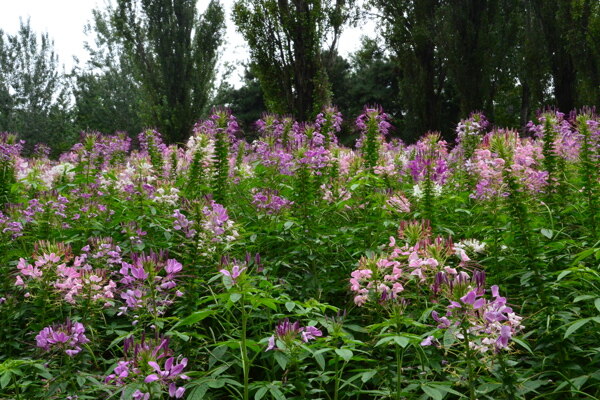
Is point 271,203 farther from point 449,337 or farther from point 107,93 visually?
point 107,93

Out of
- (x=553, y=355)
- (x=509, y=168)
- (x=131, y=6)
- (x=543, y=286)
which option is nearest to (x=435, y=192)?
(x=509, y=168)

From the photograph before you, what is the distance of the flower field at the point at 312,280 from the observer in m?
1.90

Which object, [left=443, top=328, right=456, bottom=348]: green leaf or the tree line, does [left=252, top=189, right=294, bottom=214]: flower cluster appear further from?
the tree line

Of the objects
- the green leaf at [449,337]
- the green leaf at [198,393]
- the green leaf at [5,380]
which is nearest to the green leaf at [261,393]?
the green leaf at [198,393]

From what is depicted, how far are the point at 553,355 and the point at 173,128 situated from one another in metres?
13.1

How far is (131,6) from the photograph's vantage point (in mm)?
14523

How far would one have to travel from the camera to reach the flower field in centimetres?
190

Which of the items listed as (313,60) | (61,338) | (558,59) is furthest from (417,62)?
(61,338)

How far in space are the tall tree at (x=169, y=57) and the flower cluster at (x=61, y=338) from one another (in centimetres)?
1238

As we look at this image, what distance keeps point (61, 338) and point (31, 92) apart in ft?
64.6

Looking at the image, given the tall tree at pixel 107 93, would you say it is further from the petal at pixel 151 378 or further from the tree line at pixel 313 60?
the petal at pixel 151 378

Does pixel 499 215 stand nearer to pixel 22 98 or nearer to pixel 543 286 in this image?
pixel 543 286

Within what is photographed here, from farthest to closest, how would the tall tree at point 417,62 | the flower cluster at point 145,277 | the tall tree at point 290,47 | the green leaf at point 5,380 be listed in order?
the tall tree at point 417,62 → the tall tree at point 290,47 → the flower cluster at point 145,277 → the green leaf at point 5,380

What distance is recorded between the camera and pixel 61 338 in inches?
78.0
